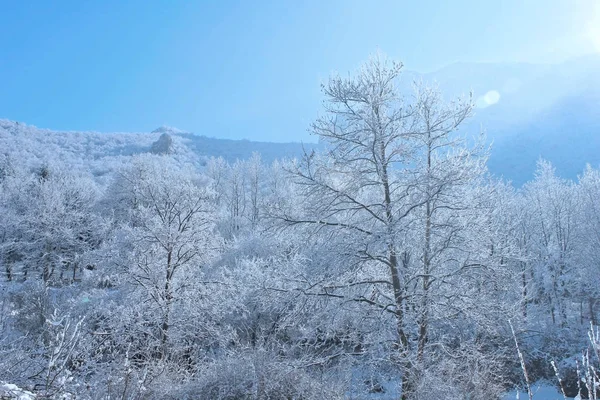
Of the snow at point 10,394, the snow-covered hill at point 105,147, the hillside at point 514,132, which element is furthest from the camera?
the snow-covered hill at point 105,147

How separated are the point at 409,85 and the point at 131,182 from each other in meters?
30.1

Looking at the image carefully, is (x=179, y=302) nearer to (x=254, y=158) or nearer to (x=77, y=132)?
(x=254, y=158)

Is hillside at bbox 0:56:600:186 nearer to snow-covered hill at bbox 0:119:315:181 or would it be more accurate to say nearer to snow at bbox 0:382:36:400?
snow-covered hill at bbox 0:119:315:181

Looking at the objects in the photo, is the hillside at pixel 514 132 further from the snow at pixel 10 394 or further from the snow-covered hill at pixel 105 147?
the snow at pixel 10 394

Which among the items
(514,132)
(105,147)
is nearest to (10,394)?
(514,132)

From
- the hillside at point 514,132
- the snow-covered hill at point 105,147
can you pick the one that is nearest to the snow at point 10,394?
the hillside at point 514,132

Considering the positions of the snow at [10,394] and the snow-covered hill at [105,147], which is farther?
the snow-covered hill at [105,147]

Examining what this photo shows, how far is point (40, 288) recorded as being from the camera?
16969mm

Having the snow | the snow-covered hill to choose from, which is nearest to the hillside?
the snow-covered hill

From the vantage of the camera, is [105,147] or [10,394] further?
[105,147]

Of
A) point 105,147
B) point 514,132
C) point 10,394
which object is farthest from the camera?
point 105,147

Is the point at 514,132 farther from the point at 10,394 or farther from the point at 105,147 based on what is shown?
the point at 105,147

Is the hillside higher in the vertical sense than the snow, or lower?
higher

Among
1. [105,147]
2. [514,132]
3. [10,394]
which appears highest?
[105,147]
